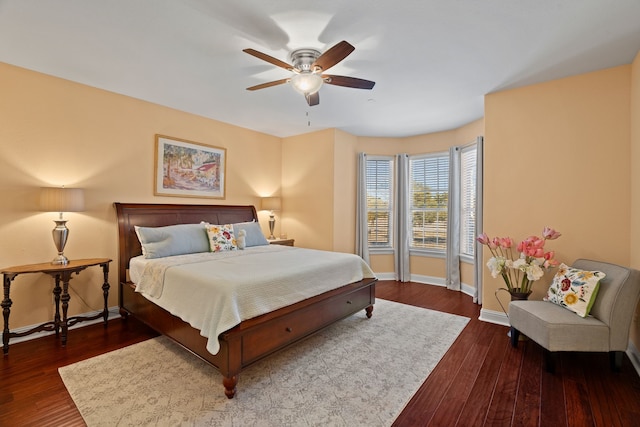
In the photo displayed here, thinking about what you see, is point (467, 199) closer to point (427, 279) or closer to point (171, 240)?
point (427, 279)

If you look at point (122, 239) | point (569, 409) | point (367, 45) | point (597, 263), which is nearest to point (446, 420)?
point (569, 409)

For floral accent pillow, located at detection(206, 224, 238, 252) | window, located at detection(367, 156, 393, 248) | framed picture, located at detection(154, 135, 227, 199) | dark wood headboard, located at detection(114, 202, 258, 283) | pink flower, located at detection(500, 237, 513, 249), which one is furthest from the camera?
window, located at detection(367, 156, 393, 248)

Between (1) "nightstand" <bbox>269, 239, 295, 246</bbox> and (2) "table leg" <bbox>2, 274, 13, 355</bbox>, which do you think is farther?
(1) "nightstand" <bbox>269, 239, 295, 246</bbox>

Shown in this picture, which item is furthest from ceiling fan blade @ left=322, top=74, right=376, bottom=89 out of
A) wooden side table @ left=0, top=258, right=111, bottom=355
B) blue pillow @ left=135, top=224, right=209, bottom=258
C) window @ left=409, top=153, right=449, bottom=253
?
window @ left=409, top=153, right=449, bottom=253

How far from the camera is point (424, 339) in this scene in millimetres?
3012

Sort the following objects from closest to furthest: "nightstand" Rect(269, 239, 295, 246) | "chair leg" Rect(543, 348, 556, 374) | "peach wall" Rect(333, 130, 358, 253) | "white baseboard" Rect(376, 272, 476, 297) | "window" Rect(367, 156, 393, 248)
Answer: "chair leg" Rect(543, 348, 556, 374)
"white baseboard" Rect(376, 272, 476, 297)
"nightstand" Rect(269, 239, 295, 246)
"peach wall" Rect(333, 130, 358, 253)
"window" Rect(367, 156, 393, 248)

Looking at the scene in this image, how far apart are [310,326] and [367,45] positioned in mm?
Result: 2612

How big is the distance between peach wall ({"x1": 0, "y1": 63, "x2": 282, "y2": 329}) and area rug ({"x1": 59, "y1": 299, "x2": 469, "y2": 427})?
3.92 ft

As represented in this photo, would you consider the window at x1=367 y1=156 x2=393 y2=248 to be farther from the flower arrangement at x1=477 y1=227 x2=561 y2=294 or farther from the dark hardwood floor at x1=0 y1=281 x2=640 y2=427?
the dark hardwood floor at x1=0 y1=281 x2=640 y2=427

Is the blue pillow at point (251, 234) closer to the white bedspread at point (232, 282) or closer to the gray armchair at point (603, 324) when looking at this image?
the white bedspread at point (232, 282)

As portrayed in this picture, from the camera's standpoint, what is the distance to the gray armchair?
228cm

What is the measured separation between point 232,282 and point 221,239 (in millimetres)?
1762

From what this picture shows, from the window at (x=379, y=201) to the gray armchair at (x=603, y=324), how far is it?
132 inches

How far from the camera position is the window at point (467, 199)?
4.71 metres
